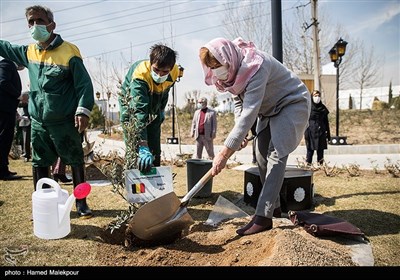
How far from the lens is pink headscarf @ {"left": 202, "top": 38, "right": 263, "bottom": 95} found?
7.65 ft

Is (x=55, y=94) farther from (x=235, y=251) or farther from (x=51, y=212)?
(x=235, y=251)

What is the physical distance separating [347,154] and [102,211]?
961 cm

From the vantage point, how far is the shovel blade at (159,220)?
232 cm

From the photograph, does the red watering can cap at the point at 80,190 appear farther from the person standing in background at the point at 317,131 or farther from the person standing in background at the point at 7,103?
the person standing in background at the point at 317,131

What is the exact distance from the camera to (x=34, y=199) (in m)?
2.55

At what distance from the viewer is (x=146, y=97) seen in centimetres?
312

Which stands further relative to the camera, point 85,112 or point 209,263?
point 85,112

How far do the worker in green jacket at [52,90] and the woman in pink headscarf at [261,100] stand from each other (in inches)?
49.8

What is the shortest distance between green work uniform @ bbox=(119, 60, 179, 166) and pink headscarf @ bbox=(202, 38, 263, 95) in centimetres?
81

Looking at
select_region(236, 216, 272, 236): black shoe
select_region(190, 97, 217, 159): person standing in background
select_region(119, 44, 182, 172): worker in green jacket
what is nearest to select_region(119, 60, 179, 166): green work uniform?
select_region(119, 44, 182, 172): worker in green jacket

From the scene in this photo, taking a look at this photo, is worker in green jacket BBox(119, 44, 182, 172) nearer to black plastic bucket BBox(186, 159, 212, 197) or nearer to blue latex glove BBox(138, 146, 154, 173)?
blue latex glove BBox(138, 146, 154, 173)

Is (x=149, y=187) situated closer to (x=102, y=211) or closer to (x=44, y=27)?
(x=102, y=211)

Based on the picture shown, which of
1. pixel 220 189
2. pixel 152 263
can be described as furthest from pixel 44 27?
pixel 220 189

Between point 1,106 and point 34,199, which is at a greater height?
point 1,106
